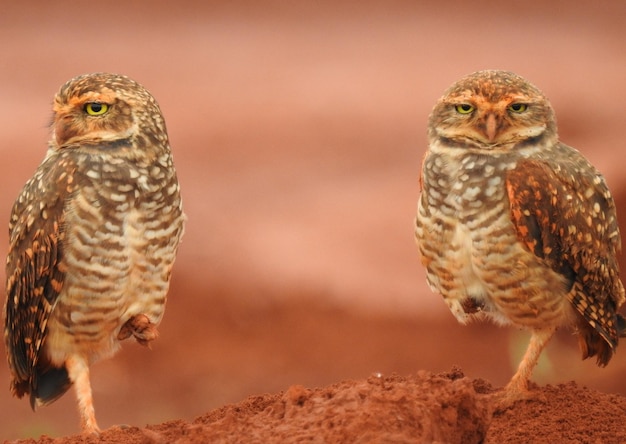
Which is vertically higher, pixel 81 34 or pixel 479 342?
pixel 81 34

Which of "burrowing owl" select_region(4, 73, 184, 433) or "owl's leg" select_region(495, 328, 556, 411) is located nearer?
"burrowing owl" select_region(4, 73, 184, 433)

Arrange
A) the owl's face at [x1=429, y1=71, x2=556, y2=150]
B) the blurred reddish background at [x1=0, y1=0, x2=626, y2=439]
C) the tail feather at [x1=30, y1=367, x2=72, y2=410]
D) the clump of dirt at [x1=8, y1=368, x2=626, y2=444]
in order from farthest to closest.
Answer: the blurred reddish background at [x1=0, y1=0, x2=626, y2=439]
the tail feather at [x1=30, y1=367, x2=72, y2=410]
the owl's face at [x1=429, y1=71, x2=556, y2=150]
the clump of dirt at [x1=8, y1=368, x2=626, y2=444]

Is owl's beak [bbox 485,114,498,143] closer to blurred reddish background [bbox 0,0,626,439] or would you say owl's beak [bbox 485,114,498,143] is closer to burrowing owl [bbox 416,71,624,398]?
burrowing owl [bbox 416,71,624,398]

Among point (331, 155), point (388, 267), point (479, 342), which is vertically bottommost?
point (479, 342)

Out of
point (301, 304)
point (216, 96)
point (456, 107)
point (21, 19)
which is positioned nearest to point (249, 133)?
point (216, 96)

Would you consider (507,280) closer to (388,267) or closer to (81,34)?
(388,267)

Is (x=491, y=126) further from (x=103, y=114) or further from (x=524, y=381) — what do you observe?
(x=103, y=114)

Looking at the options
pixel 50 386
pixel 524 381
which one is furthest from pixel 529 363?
pixel 50 386

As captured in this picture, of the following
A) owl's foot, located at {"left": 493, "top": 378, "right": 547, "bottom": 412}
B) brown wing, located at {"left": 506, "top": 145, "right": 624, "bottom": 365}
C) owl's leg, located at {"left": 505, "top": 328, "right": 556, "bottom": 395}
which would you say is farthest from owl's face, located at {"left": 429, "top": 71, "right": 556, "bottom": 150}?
owl's foot, located at {"left": 493, "top": 378, "right": 547, "bottom": 412}
